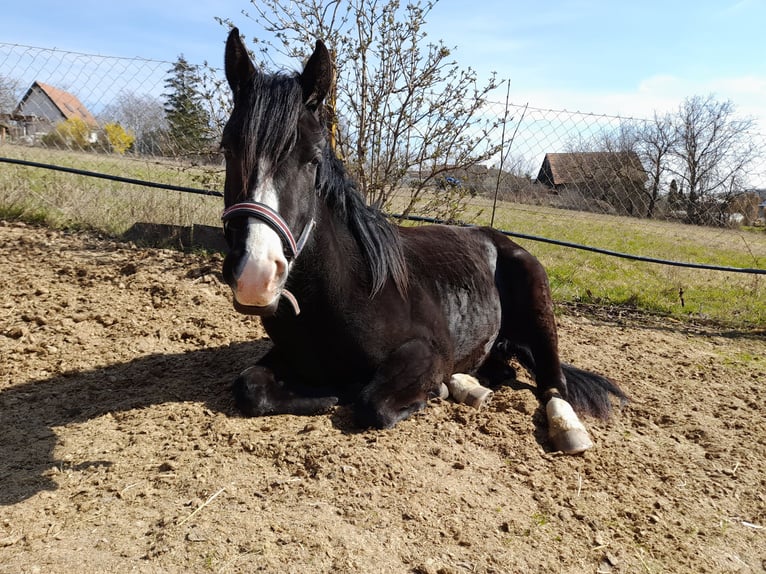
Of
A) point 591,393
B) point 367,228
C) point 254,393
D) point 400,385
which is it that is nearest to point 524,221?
point 591,393

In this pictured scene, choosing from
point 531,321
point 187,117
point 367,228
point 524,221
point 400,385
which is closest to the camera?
point 400,385

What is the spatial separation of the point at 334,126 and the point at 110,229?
3.18 meters

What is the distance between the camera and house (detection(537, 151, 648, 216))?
25.8ft

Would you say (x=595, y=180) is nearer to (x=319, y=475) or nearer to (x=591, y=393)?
(x=591, y=393)

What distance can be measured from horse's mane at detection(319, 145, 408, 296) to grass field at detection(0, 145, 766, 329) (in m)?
3.36

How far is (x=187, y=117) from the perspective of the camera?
6.11 m

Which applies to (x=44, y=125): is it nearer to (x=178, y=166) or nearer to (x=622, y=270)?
(x=178, y=166)

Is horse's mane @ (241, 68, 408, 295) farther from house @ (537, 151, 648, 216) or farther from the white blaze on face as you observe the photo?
house @ (537, 151, 648, 216)

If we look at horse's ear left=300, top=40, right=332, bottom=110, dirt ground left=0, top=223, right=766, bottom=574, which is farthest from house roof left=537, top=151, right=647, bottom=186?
horse's ear left=300, top=40, right=332, bottom=110

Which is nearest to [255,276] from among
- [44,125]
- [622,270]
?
[44,125]

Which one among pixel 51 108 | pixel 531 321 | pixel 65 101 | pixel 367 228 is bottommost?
pixel 531 321

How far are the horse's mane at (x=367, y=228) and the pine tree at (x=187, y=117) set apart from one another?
338cm

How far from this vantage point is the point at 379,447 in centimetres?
267

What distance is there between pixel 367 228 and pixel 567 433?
5.37 ft
